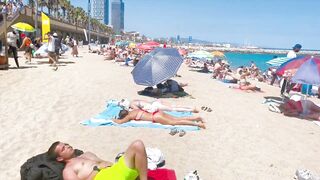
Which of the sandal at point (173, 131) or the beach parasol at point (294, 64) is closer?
the sandal at point (173, 131)

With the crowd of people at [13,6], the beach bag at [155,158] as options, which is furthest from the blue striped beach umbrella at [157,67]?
the crowd of people at [13,6]

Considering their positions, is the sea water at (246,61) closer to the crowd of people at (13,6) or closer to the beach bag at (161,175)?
the beach bag at (161,175)

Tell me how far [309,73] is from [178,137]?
132 inches

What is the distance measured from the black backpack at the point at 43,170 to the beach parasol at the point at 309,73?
548 cm

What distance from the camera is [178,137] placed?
6.25 metres

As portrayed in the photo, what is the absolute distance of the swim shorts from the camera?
354cm

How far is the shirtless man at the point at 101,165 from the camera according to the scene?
358 centimetres

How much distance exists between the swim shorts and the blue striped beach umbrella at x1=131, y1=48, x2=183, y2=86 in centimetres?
611

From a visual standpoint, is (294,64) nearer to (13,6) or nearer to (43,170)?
(43,170)

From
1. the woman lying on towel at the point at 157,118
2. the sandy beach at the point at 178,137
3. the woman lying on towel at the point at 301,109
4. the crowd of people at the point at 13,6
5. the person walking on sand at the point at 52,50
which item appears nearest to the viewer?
the sandy beach at the point at 178,137

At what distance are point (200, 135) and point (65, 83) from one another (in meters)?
5.85

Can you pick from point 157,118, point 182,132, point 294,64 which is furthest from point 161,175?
point 294,64

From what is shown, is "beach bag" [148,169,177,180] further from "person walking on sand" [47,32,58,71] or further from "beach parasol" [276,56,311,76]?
"person walking on sand" [47,32,58,71]

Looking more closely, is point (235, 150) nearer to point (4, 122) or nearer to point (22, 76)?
point (4, 122)
